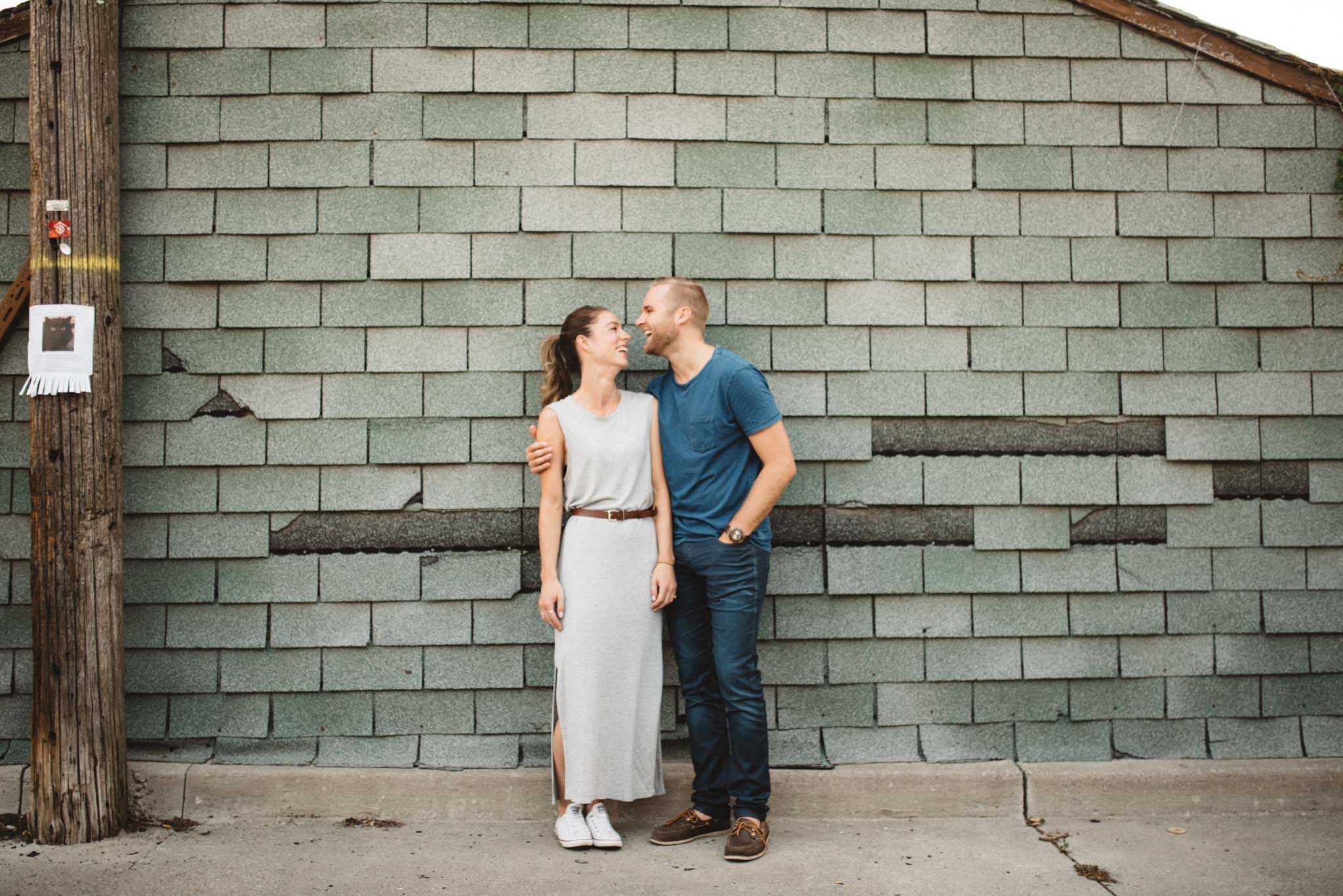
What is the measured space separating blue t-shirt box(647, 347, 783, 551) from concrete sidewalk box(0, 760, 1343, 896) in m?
1.04

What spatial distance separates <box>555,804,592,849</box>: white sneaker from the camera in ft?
11.3

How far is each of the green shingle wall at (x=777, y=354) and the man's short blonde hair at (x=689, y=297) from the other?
0.30 metres

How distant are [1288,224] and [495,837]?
12.4ft

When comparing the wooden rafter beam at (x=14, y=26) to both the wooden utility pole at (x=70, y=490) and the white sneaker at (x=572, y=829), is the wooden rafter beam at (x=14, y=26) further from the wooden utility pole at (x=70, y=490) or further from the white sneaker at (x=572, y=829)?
the white sneaker at (x=572, y=829)

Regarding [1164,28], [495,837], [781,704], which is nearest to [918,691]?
[781,704]

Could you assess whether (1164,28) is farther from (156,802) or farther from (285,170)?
(156,802)

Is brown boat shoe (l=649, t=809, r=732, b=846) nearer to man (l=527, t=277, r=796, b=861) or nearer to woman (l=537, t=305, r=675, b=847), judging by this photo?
man (l=527, t=277, r=796, b=861)

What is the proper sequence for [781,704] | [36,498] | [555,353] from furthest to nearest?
[781,704], [555,353], [36,498]

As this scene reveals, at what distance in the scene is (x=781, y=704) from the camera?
388cm

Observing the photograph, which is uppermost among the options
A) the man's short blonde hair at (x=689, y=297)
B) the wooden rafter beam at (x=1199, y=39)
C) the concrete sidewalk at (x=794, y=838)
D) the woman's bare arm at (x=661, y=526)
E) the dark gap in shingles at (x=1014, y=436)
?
the wooden rafter beam at (x=1199, y=39)

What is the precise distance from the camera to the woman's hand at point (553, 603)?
346 centimetres

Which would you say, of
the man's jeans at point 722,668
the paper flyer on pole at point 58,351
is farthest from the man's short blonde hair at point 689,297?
the paper flyer on pole at point 58,351

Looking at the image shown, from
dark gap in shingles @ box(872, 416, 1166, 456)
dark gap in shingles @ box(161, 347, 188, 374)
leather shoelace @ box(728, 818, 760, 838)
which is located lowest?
leather shoelace @ box(728, 818, 760, 838)

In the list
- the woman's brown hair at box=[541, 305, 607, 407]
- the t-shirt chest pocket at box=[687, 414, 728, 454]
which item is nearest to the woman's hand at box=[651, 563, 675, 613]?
the t-shirt chest pocket at box=[687, 414, 728, 454]
